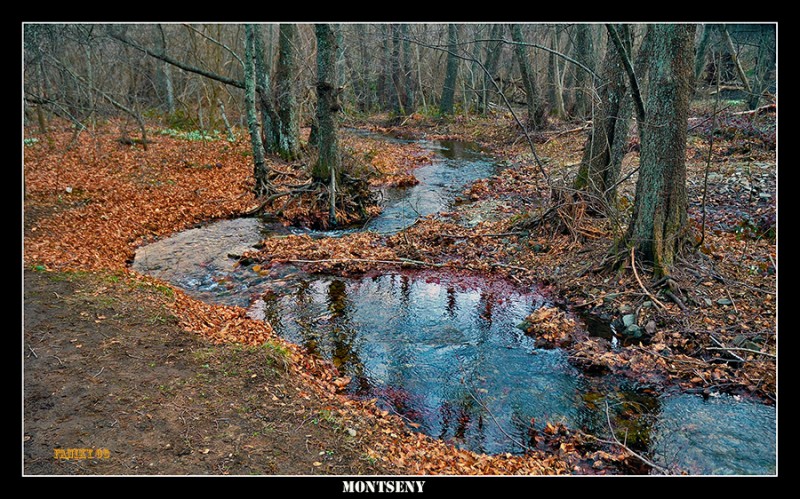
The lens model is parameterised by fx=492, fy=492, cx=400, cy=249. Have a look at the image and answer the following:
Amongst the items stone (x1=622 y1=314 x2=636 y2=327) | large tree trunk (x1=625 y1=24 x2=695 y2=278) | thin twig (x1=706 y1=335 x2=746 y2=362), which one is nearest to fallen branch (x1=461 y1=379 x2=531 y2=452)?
stone (x1=622 y1=314 x2=636 y2=327)

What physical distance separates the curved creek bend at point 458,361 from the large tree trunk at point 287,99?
291 inches

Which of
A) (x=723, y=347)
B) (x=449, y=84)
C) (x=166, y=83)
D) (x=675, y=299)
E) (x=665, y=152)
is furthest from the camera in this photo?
(x=449, y=84)

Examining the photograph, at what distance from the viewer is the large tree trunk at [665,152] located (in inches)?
280

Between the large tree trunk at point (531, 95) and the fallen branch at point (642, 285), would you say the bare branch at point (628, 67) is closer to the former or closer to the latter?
the fallen branch at point (642, 285)

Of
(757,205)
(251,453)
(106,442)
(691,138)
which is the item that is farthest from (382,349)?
(691,138)

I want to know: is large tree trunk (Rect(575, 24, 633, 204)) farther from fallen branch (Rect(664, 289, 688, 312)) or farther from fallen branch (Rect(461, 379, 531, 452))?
fallen branch (Rect(461, 379, 531, 452))

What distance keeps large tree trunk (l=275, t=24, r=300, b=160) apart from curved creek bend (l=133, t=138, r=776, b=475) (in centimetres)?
738

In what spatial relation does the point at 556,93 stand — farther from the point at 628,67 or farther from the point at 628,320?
the point at 628,320

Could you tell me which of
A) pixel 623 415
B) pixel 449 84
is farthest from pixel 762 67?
pixel 449 84

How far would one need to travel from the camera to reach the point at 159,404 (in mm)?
5066

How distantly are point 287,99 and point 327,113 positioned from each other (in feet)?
18.7

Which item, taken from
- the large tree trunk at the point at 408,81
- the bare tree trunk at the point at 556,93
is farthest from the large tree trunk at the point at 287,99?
the large tree trunk at the point at 408,81

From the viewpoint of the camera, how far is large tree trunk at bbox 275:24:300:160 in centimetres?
1742
